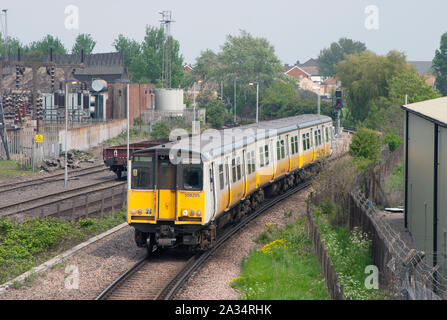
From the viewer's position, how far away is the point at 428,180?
17.7 meters

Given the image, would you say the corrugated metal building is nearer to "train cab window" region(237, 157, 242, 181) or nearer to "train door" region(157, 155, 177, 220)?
"train cab window" region(237, 157, 242, 181)

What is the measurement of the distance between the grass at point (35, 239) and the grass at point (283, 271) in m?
5.14

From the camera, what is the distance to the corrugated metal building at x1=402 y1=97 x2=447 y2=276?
15.4 metres

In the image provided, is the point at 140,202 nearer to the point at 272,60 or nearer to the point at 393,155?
the point at 393,155

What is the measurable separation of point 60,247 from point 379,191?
13.3 metres

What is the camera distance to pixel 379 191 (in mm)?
25672

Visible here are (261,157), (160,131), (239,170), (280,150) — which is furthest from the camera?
(160,131)

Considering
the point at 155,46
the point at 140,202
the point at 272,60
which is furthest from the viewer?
the point at 155,46

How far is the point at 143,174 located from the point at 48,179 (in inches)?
689

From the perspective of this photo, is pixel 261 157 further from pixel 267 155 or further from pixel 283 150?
pixel 283 150

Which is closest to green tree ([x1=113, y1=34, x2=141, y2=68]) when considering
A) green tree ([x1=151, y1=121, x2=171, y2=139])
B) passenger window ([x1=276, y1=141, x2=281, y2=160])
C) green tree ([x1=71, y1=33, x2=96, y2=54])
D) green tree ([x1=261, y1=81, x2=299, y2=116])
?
green tree ([x1=71, y1=33, x2=96, y2=54])

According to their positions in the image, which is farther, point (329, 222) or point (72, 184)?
point (72, 184)

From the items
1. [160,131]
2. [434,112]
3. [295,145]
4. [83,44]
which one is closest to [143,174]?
[434,112]

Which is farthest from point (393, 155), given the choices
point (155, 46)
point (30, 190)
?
point (155, 46)
